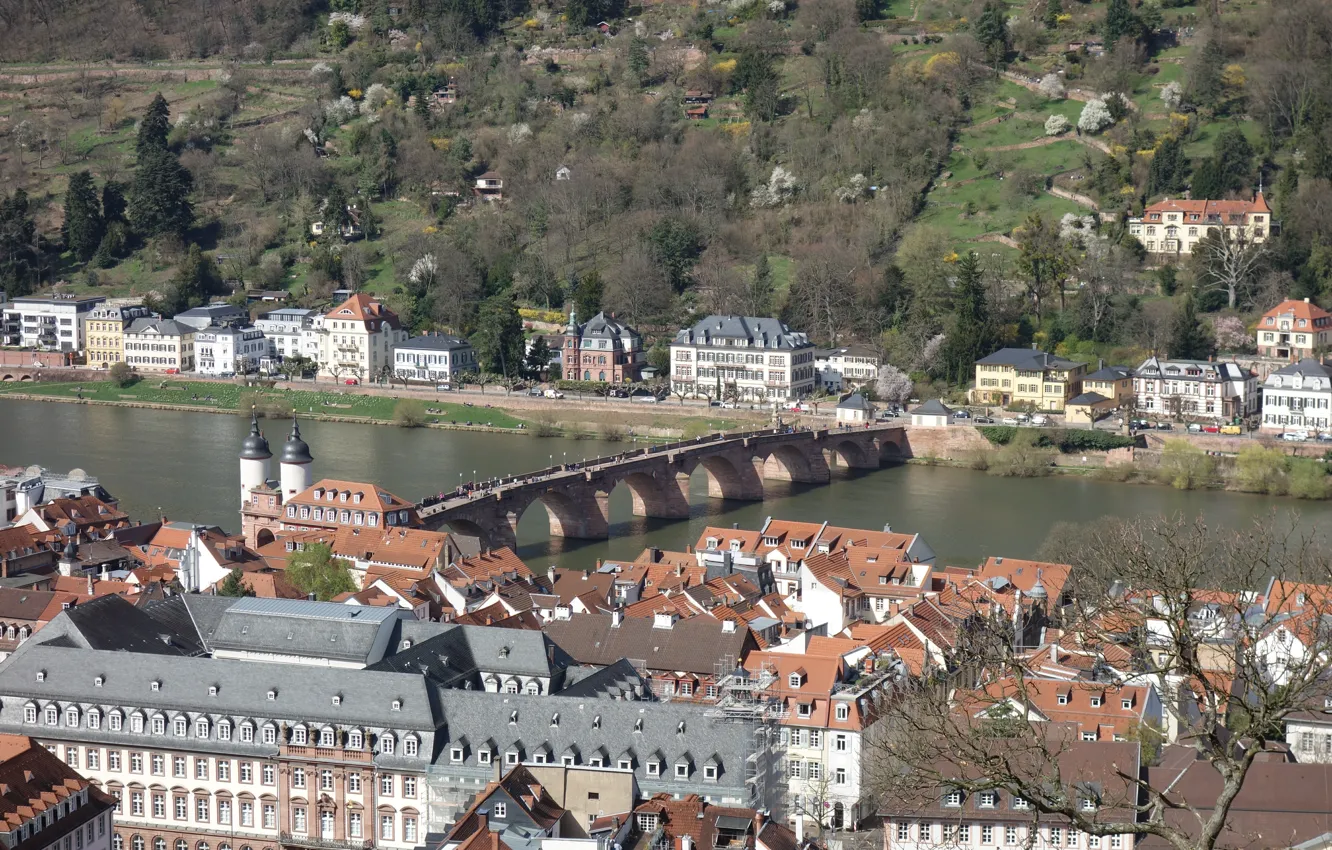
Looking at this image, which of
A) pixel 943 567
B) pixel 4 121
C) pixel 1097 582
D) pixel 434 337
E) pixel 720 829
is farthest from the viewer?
pixel 4 121

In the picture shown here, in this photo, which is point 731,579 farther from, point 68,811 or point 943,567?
point 68,811

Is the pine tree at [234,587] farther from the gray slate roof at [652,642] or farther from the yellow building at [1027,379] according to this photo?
the yellow building at [1027,379]

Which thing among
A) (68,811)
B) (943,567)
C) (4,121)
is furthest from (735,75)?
(68,811)

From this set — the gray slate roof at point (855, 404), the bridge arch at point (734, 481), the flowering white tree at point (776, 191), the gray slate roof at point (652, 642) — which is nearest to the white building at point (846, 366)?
the gray slate roof at point (855, 404)

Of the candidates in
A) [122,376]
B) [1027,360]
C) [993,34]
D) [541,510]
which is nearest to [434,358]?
[122,376]

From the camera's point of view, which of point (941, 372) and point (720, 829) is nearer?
point (720, 829)

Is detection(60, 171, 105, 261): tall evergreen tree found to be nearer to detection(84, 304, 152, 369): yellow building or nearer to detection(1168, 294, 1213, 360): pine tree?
detection(84, 304, 152, 369): yellow building
